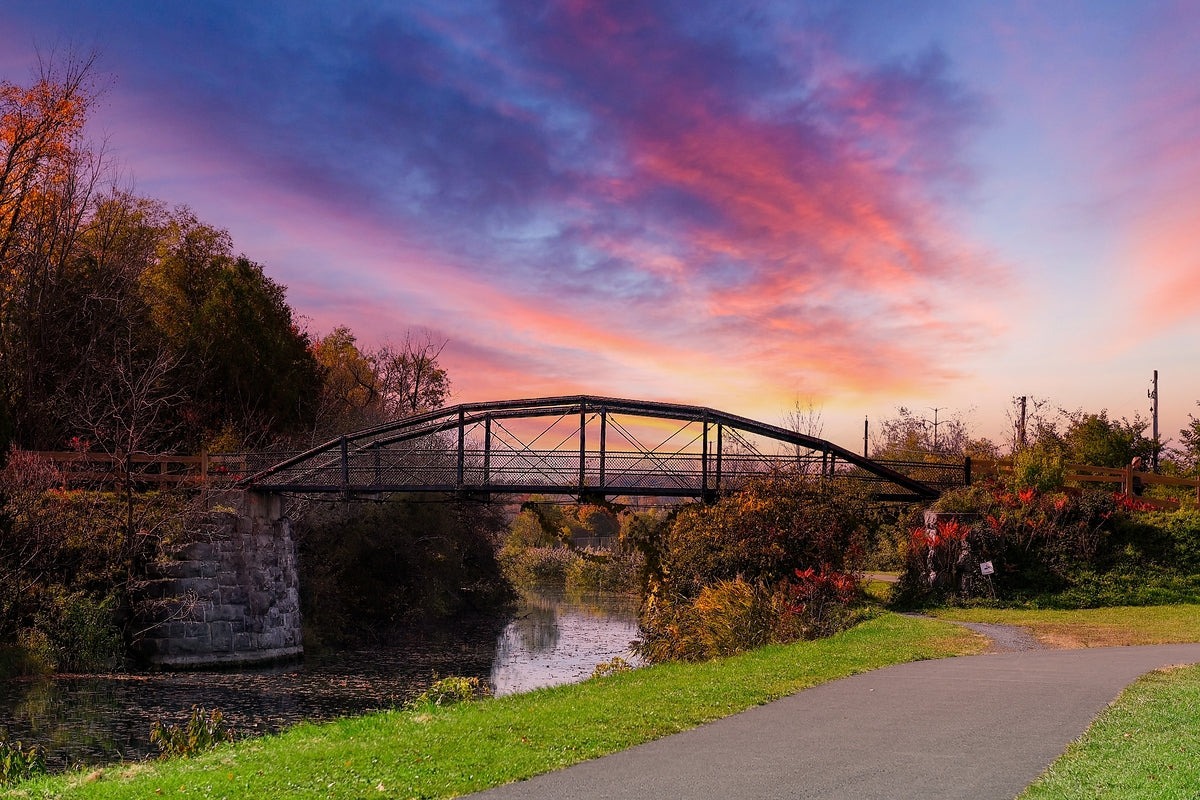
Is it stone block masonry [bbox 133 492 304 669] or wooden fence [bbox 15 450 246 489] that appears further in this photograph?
wooden fence [bbox 15 450 246 489]

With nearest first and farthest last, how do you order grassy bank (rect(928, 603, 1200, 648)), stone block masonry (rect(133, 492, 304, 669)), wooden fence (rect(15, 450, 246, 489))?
grassy bank (rect(928, 603, 1200, 648)) < stone block masonry (rect(133, 492, 304, 669)) < wooden fence (rect(15, 450, 246, 489))

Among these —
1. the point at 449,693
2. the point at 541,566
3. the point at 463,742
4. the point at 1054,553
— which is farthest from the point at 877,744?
the point at 541,566

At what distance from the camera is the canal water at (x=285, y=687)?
749 inches

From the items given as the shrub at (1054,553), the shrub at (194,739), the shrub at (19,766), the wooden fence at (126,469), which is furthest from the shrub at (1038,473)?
the shrub at (19,766)

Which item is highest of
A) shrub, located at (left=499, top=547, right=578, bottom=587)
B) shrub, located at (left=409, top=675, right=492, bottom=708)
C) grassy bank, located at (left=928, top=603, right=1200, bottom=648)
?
grassy bank, located at (left=928, top=603, right=1200, bottom=648)

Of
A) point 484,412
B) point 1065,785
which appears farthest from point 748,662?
point 484,412

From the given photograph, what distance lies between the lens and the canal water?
19.0 meters

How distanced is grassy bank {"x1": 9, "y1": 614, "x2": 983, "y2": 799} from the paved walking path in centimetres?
52

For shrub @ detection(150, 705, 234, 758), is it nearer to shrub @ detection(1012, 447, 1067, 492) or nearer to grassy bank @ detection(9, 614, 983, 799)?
grassy bank @ detection(9, 614, 983, 799)

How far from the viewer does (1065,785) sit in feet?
30.3

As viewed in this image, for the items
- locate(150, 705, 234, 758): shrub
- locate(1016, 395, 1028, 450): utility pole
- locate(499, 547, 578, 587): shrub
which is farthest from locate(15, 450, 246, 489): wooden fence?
locate(1016, 395, 1028, 450): utility pole

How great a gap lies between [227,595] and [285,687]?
5218 millimetres

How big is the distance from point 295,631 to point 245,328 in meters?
17.9

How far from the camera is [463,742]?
37.7 feet
